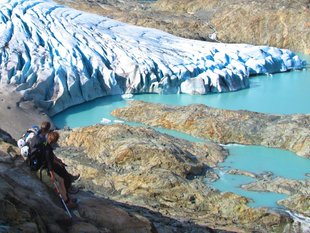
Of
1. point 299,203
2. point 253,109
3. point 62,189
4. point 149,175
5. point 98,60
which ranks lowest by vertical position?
point 98,60

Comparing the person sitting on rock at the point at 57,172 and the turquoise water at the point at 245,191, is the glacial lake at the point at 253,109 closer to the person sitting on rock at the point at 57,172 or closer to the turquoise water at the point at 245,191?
the turquoise water at the point at 245,191

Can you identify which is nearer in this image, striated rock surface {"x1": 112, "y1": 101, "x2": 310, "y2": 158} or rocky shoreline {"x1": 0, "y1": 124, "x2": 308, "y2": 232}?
rocky shoreline {"x1": 0, "y1": 124, "x2": 308, "y2": 232}

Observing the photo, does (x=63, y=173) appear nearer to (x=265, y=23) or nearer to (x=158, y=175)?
(x=158, y=175)

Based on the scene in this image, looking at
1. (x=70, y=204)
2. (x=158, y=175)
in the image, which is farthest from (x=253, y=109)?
(x=70, y=204)

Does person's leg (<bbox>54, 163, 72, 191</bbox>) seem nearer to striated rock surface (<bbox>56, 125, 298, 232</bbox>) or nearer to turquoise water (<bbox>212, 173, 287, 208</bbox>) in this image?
striated rock surface (<bbox>56, 125, 298, 232</bbox>)

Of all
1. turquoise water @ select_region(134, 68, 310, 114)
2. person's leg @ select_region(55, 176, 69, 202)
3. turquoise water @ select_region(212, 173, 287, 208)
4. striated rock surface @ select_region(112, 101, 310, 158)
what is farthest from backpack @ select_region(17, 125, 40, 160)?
turquoise water @ select_region(134, 68, 310, 114)

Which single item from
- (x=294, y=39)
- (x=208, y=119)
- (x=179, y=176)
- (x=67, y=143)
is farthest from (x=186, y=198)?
(x=294, y=39)
